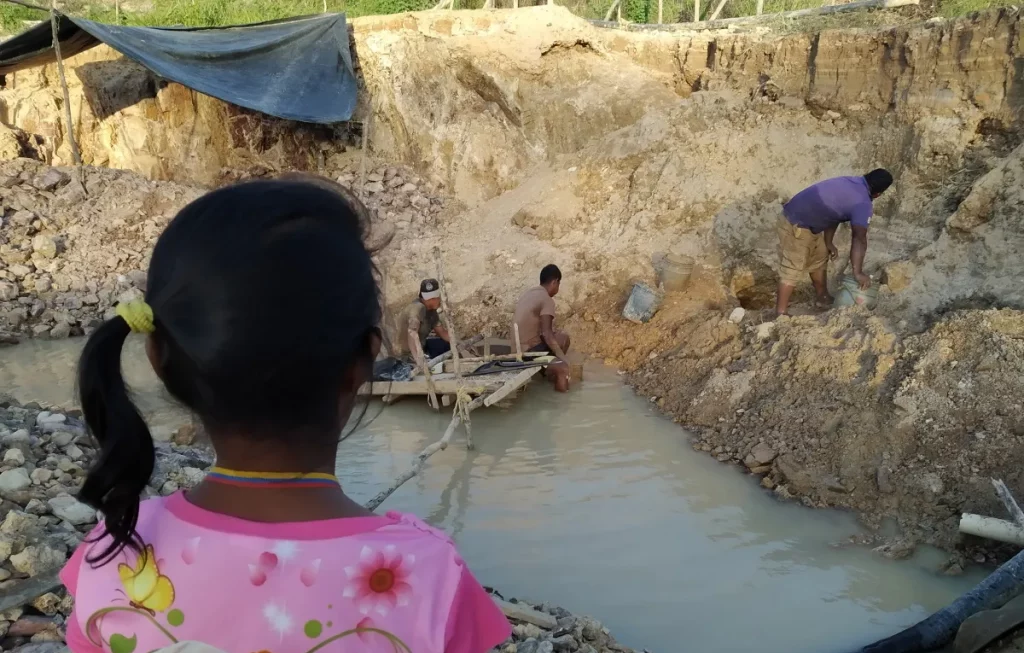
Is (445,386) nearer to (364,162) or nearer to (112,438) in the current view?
(112,438)

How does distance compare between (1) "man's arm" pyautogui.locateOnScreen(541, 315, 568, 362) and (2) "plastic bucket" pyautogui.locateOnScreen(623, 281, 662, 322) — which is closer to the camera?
(1) "man's arm" pyautogui.locateOnScreen(541, 315, 568, 362)

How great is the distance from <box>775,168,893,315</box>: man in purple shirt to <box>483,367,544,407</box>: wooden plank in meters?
2.48

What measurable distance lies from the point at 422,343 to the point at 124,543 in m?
5.66

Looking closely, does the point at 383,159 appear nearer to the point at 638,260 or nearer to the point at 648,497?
the point at 638,260

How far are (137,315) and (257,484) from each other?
26cm

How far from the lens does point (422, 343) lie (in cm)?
650

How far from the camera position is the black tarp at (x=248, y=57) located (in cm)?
937

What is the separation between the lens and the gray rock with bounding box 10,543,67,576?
254cm

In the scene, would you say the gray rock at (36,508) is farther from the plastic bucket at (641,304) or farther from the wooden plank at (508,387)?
the plastic bucket at (641,304)

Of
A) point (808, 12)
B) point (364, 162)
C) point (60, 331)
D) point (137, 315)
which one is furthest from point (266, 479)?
point (808, 12)

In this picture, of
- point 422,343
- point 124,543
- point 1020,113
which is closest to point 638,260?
point 422,343

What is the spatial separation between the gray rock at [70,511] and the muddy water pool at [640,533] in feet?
1.79

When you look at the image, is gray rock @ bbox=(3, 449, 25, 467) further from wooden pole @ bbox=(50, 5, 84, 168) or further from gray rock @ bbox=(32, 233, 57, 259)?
wooden pole @ bbox=(50, 5, 84, 168)

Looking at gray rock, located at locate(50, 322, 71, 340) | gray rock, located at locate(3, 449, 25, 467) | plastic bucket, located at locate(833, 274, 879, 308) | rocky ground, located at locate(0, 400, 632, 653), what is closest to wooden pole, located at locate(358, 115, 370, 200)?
gray rock, located at locate(50, 322, 71, 340)
